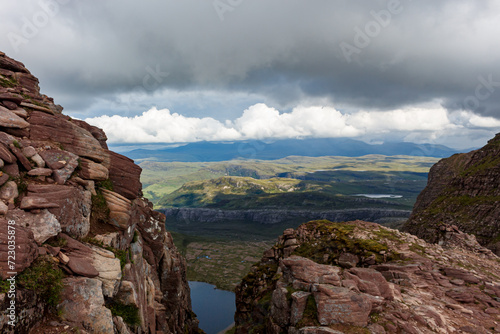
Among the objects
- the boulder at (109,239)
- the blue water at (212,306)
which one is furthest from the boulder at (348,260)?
the blue water at (212,306)

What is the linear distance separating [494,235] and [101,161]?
124 metres

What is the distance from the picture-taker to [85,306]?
61.6ft

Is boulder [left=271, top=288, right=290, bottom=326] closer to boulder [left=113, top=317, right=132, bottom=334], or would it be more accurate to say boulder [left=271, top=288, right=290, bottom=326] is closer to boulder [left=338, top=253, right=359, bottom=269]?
boulder [left=338, top=253, right=359, bottom=269]

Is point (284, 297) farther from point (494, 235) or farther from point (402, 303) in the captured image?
point (494, 235)

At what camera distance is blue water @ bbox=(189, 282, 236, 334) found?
134m

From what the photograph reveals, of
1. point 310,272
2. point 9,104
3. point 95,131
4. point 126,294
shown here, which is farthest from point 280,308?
point 9,104

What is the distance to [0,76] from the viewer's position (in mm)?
31469

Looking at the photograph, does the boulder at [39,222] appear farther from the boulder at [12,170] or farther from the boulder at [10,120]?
the boulder at [10,120]

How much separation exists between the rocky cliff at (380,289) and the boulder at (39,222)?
1114 inches

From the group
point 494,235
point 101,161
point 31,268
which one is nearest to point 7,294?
point 31,268

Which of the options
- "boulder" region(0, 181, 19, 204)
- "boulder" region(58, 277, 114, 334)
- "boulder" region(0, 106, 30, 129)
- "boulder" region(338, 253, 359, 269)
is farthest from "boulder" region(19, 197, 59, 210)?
"boulder" region(338, 253, 359, 269)

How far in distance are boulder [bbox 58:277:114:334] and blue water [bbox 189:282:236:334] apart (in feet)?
426

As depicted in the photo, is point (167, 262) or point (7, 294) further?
point (167, 262)

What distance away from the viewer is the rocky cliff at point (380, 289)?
2634 cm
